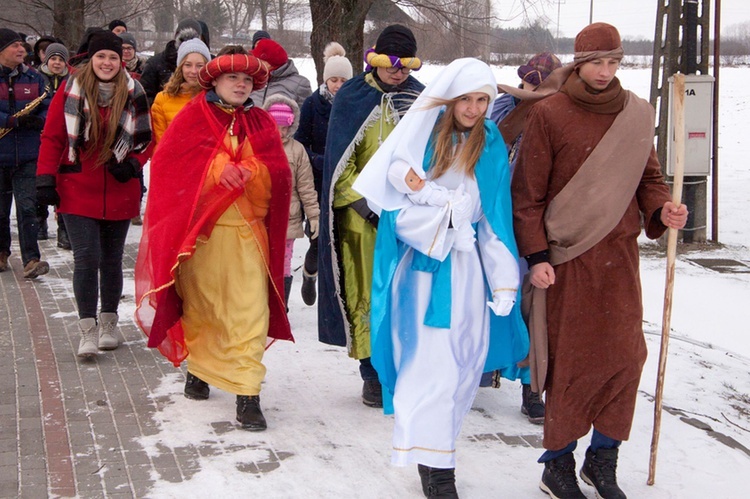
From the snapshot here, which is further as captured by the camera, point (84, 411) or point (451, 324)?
point (84, 411)

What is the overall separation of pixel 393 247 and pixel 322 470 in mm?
1111

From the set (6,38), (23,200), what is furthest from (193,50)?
(23,200)

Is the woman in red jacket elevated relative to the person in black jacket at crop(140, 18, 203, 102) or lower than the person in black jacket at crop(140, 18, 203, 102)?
lower

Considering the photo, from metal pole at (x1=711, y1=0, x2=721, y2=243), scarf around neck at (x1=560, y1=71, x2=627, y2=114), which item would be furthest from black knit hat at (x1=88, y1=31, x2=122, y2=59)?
metal pole at (x1=711, y1=0, x2=721, y2=243)

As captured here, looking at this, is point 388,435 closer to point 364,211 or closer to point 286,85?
point 364,211

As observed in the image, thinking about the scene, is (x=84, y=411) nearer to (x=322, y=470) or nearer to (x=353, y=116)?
(x=322, y=470)

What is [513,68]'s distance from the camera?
39.9 metres

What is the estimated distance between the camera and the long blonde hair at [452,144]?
413 cm

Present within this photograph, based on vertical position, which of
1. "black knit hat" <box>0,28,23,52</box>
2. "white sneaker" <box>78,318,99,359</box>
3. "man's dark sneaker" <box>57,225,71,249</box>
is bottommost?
"white sneaker" <box>78,318,99,359</box>

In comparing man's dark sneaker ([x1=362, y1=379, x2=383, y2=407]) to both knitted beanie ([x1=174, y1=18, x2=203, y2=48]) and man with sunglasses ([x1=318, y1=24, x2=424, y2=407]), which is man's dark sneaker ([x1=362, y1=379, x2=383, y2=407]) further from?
knitted beanie ([x1=174, y1=18, x2=203, y2=48])

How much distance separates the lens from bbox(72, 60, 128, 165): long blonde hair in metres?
6.01

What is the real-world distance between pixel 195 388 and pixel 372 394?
0.99 m

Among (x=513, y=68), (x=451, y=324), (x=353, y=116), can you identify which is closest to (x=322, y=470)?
(x=451, y=324)

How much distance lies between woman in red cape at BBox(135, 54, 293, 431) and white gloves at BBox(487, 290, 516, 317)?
4.92ft
